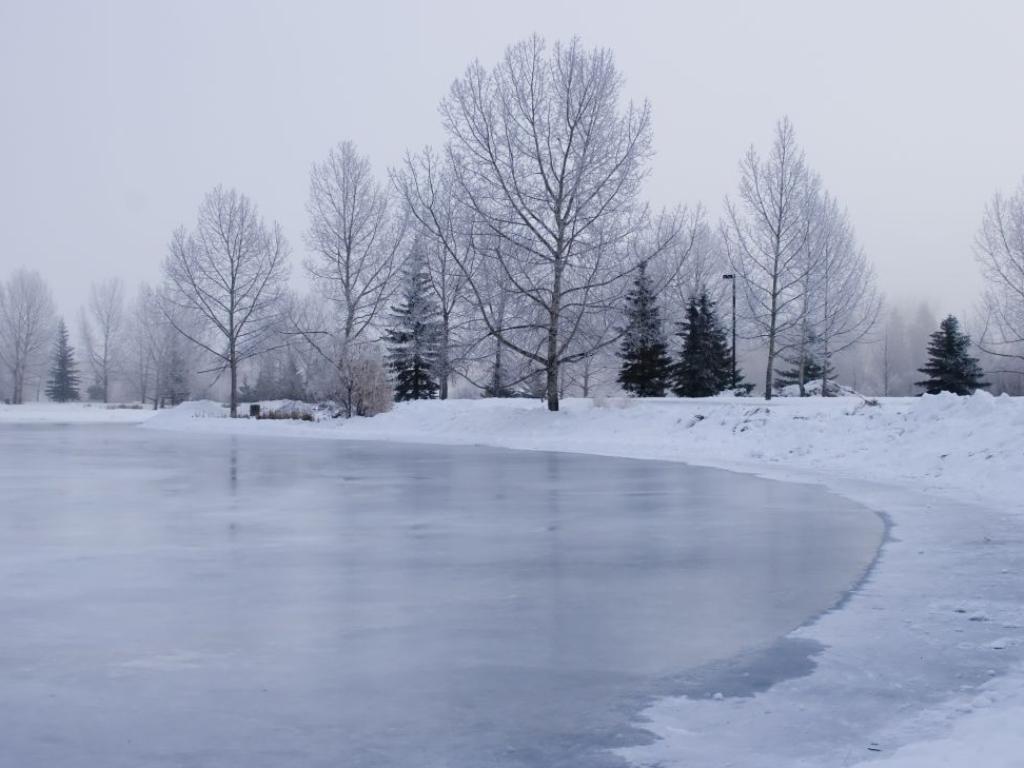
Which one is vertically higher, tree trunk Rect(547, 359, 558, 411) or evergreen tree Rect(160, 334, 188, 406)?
evergreen tree Rect(160, 334, 188, 406)

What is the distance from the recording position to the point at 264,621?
6500mm

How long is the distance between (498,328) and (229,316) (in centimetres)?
2195

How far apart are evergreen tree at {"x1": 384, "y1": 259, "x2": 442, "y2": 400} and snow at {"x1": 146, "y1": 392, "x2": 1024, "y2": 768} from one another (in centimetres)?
3386

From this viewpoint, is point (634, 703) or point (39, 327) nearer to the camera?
point (634, 703)

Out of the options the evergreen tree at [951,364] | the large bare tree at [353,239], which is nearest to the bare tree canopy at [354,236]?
the large bare tree at [353,239]

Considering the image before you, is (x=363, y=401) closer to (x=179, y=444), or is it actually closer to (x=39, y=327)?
(x=179, y=444)

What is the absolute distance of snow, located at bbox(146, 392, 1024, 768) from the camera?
167 inches

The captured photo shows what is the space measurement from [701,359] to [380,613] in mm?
42802

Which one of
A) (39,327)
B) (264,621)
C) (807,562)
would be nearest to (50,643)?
(264,621)

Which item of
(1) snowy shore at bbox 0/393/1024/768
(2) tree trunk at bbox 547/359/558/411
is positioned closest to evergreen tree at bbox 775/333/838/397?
(2) tree trunk at bbox 547/359/558/411

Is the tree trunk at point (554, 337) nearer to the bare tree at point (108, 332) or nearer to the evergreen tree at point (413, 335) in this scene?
the evergreen tree at point (413, 335)

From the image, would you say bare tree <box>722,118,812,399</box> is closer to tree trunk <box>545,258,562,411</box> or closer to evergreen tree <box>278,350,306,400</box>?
tree trunk <box>545,258,562,411</box>

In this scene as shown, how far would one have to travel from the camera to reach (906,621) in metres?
6.56

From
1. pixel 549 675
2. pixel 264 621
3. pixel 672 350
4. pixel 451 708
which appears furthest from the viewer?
pixel 672 350
